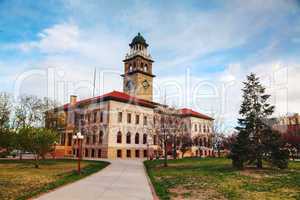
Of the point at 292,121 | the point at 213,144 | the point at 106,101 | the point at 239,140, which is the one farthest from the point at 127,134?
the point at 292,121

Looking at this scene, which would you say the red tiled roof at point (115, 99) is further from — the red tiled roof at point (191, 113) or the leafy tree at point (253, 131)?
the leafy tree at point (253, 131)

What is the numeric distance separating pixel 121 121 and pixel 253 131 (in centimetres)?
2958

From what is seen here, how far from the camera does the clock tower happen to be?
60.2 meters

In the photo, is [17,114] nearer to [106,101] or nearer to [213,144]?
[106,101]

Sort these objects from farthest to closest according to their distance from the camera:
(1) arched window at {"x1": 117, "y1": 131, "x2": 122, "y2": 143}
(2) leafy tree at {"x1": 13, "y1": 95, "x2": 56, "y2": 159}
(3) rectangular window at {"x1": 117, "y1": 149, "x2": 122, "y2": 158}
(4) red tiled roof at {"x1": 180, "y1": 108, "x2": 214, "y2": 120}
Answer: (4) red tiled roof at {"x1": 180, "y1": 108, "x2": 214, "y2": 120} < (1) arched window at {"x1": 117, "y1": 131, "x2": 122, "y2": 143} < (3) rectangular window at {"x1": 117, "y1": 149, "x2": 122, "y2": 158} < (2) leafy tree at {"x1": 13, "y1": 95, "x2": 56, "y2": 159}

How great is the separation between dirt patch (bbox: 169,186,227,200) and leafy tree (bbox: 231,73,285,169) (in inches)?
418

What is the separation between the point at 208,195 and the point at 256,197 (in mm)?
1838

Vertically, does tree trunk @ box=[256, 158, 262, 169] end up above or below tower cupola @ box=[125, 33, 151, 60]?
below

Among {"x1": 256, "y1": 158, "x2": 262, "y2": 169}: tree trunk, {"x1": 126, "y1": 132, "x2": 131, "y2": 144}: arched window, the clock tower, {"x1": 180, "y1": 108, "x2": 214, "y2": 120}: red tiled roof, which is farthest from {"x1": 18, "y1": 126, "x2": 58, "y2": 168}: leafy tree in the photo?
{"x1": 180, "y1": 108, "x2": 214, "y2": 120}: red tiled roof

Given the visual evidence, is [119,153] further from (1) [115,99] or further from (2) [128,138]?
(1) [115,99]

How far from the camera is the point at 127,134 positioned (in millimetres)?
49250

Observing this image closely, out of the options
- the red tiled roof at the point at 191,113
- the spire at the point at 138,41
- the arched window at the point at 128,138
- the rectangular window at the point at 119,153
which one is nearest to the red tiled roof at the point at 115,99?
the arched window at the point at 128,138

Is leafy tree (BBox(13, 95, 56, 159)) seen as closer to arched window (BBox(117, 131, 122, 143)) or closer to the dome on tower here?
arched window (BBox(117, 131, 122, 143))

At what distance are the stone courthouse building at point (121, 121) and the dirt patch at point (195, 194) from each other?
26.5 metres
